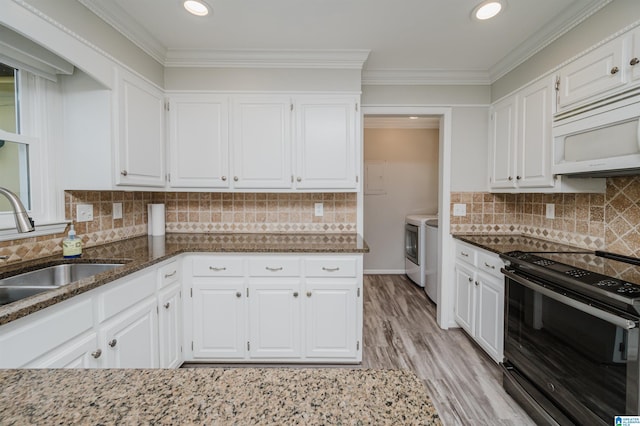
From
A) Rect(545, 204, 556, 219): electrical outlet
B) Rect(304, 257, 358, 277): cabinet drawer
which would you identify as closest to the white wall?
Rect(545, 204, 556, 219): electrical outlet

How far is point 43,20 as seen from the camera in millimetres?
1402

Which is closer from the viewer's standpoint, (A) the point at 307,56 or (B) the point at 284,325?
(B) the point at 284,325

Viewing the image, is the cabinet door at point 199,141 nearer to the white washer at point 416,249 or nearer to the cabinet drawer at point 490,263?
the cabinet drawer at point 490,263

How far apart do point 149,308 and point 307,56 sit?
7.04ft

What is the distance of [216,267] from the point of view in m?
2.09

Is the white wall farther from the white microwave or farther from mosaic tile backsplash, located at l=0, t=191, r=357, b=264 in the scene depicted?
the white microwave

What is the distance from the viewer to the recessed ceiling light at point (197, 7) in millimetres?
1725

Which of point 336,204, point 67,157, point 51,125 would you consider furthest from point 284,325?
point 51,125

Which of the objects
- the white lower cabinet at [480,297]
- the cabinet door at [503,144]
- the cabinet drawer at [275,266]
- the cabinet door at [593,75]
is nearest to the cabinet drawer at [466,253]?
the white lower cabinet at [480,297]

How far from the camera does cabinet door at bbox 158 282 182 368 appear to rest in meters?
1.84

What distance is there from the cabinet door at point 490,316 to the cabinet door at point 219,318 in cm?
186

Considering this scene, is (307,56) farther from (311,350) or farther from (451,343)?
(451,343)

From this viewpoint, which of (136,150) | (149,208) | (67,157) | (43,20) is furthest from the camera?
(149,208)

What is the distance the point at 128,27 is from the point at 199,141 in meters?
0.84
